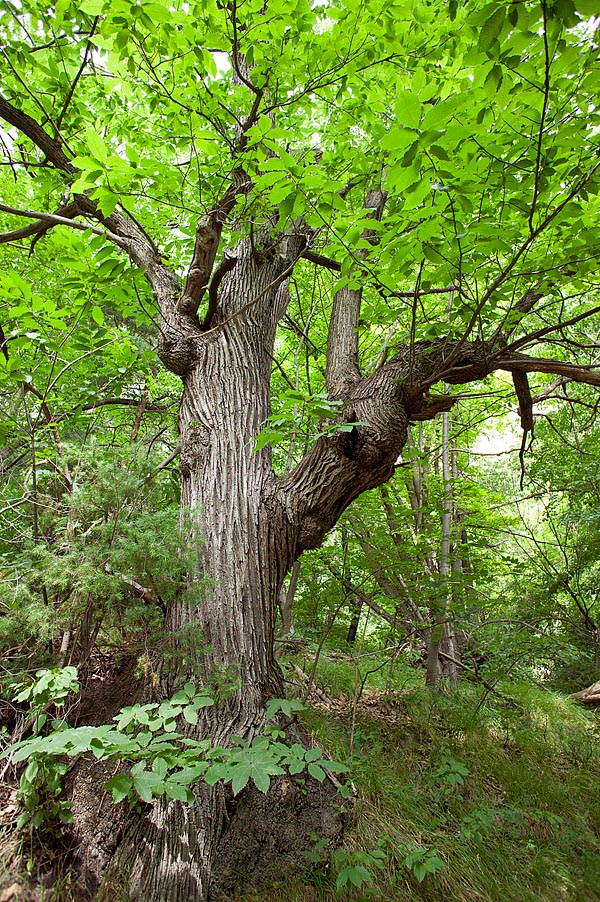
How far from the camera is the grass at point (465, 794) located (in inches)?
79.7

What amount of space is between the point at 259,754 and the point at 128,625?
81 cm

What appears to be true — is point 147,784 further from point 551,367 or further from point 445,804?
point 551,367

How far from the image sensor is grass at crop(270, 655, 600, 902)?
2.03 meters

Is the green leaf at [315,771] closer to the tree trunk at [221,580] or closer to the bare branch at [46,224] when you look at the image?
the tree trunk at [221,580]

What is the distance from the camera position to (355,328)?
319 cm

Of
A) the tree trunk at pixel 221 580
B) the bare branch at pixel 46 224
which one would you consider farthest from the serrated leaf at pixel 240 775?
the bare branch at pixel 46 224

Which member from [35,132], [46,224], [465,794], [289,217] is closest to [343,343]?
[289,217]

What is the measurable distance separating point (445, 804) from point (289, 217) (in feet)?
11.4

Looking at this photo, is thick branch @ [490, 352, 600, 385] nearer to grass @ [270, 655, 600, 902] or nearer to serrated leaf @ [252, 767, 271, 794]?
serrated leaf @ [252, 767, 271, 794]

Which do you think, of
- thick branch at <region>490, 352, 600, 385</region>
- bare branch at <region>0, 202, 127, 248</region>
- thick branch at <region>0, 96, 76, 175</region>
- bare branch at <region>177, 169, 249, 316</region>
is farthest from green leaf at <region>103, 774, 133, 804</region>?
thick branch at <region>0, 96, 76, 175</region>

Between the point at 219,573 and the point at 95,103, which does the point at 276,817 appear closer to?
the point at 219,573

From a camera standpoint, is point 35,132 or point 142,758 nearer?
point 142,758

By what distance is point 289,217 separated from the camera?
103 inches

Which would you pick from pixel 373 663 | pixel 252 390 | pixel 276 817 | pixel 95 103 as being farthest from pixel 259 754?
pixel 373 663
